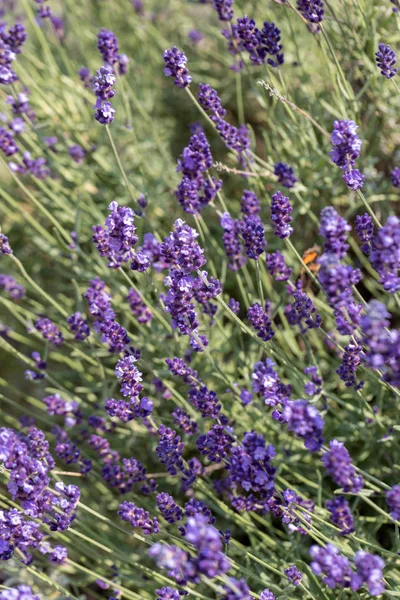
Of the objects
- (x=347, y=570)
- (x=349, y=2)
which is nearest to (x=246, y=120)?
(x=349, y=2)

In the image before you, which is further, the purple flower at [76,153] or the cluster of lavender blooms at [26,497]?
the purple flower at [76,153]

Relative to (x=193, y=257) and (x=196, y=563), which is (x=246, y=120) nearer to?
(x=193, y=257)

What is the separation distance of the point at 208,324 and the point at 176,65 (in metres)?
1.01

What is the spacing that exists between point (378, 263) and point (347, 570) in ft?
2.19

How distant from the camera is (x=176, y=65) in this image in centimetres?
220

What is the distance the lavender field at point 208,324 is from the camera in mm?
1758

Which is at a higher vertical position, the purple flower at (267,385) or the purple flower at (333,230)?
the purple flower at (333,230)

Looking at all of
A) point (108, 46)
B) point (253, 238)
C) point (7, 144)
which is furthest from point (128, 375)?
point (108, 46)

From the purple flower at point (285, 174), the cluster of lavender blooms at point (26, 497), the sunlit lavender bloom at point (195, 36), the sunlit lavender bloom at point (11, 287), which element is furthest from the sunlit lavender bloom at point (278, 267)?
the sunlit lavender bloom at point (195, 36)

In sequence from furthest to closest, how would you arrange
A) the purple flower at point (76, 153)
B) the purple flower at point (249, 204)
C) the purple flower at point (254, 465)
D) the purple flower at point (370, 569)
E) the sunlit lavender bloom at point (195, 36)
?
the sunlit lavender bloom at point (195, 36) < the purple flower at point (76, 153) < the purple flower at point (249, 204) < the purple flower at point (254, 465) < the purple flower at point (370, 569)

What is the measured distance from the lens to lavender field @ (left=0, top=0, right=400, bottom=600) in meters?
1.76

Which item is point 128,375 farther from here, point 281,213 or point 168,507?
point 281,213

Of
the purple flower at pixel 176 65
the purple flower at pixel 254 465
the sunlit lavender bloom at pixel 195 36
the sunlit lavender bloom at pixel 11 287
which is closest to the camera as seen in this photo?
Result: the purple flower at pixel 254 465

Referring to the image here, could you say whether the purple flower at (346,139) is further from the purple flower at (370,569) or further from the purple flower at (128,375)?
the purple flower at (370,569)
